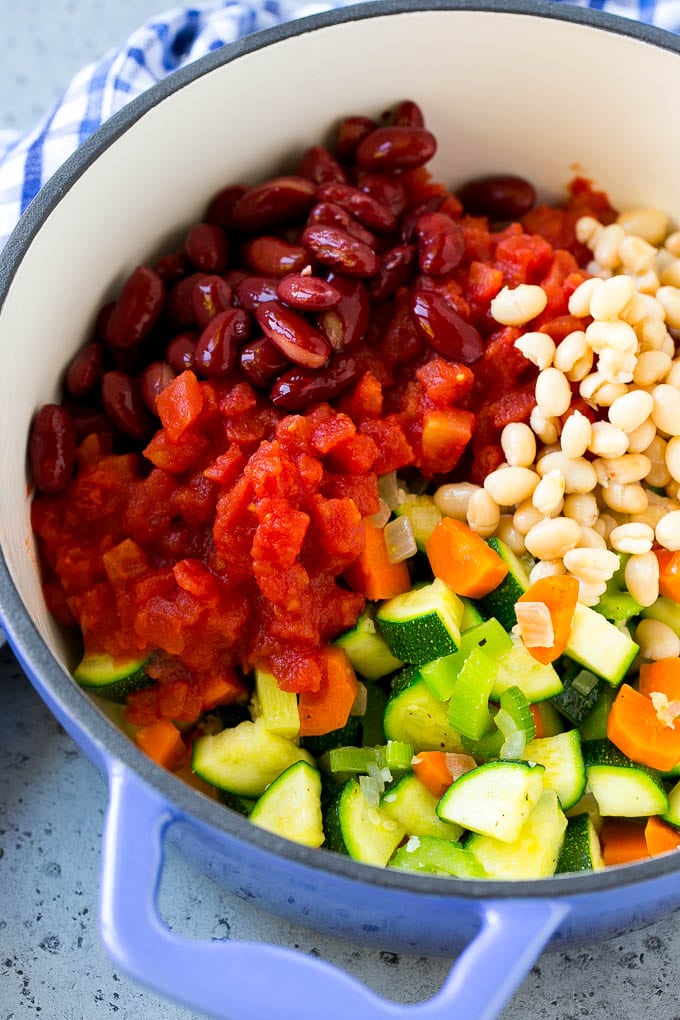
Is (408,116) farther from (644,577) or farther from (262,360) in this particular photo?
(644,577)

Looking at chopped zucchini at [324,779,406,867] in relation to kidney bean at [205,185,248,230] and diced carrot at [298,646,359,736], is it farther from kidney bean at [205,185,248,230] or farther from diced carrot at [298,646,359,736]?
kidney bean at [205,185,248,230]

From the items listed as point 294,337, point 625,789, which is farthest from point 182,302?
point 625,789

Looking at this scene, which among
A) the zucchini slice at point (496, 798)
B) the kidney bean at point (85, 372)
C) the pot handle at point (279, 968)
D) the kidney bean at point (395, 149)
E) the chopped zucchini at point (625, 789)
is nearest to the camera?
the pot handle at point (279, 968)

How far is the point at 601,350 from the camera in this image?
6.13 feet

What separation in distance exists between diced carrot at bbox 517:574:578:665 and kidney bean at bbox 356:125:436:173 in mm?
832

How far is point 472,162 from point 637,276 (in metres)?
0.46

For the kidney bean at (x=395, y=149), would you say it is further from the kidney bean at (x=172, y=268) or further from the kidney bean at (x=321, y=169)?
the kidney bean at (x=172, y=268)

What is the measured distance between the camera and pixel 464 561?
181 cm

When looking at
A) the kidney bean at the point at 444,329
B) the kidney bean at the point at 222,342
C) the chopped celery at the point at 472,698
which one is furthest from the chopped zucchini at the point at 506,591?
the kidney bean at the point at 222,342

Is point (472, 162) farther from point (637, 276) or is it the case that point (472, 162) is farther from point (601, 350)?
point (601, 350)

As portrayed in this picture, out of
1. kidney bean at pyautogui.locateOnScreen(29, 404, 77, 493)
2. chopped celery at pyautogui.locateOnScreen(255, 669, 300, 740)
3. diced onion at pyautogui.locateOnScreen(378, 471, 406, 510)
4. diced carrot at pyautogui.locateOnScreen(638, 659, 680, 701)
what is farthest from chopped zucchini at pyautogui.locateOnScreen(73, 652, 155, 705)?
diced carrot at pyautogui.locateOnScreen(638, 659, 680, 701)

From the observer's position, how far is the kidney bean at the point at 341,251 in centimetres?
185

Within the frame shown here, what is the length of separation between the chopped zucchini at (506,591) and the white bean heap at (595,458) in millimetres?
30

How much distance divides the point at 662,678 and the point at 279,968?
844mm
